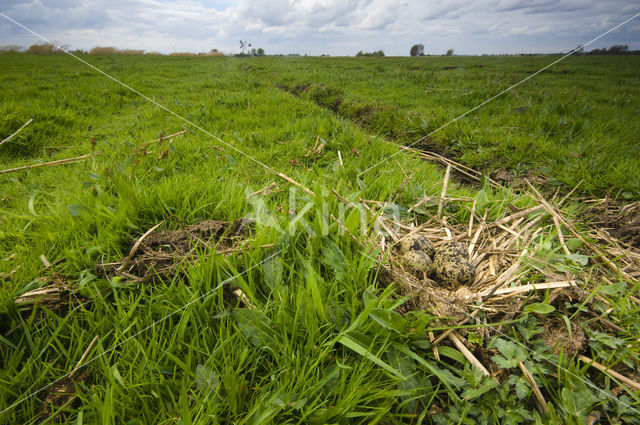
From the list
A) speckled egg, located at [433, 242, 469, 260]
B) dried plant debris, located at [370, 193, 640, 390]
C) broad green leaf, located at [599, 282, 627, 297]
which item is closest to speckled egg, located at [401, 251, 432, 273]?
dried plant debris, located at [370, 193, 640, 390]

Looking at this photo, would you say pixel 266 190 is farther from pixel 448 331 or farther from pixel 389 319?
pixel 448 331

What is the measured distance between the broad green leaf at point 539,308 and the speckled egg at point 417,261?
546 millimetres

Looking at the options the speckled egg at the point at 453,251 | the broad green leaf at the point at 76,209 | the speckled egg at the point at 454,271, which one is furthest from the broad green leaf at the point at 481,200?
the broad green leaf at the point at 76,209

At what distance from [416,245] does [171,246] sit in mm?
1724

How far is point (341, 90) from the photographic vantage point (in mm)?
9836

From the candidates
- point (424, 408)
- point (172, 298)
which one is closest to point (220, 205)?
point (172, 298)

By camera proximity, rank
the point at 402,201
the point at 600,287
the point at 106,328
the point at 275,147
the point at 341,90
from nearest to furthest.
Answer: the point at 106,328
the point at 600,287
the point at 402,201
the point at 275,147
the point at 341,90

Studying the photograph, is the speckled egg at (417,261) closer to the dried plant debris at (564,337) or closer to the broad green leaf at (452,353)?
the broad green leaf at (452,353)

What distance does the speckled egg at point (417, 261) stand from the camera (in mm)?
1727

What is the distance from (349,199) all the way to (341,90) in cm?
888

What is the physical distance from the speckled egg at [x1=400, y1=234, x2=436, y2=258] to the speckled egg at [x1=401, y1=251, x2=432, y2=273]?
0.08 m

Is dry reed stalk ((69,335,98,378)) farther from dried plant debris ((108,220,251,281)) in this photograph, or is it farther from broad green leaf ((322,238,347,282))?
broad green leaf ((322,238,347,282))

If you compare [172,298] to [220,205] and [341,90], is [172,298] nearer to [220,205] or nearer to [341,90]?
[220,205]

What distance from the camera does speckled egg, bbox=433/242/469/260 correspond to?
1793mm
